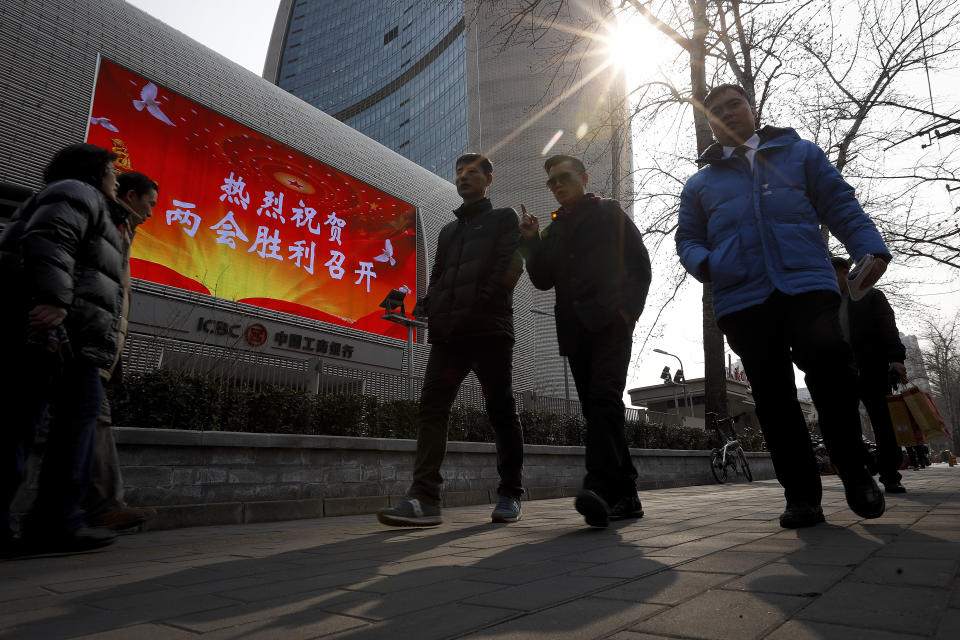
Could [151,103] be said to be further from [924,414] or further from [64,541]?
[924,414]

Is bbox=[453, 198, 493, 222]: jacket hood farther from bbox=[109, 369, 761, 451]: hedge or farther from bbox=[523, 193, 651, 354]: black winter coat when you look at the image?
bbox=[109, 369, 761, 451]: hedge

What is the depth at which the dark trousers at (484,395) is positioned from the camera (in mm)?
A: 3469

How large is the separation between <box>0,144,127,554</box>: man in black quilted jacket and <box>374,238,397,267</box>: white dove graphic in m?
15.9

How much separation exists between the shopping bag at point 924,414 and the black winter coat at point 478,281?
5.12 meters

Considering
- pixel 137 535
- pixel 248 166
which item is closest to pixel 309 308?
pixel 248 166

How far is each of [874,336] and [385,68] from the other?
243 ft

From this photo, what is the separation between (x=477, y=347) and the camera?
354 cm

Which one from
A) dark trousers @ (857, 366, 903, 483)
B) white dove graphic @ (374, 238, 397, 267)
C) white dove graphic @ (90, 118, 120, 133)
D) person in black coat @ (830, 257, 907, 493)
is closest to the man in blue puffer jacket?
person in black coat @ (830, 257, 907, 493)

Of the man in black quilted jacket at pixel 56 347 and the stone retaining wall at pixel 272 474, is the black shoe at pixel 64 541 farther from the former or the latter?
the stone retaining wall at pixel 272 474

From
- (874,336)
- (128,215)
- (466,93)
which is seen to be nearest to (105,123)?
(128,215)

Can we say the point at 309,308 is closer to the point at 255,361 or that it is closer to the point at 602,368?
the point at 255,361

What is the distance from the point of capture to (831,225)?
2785 mm

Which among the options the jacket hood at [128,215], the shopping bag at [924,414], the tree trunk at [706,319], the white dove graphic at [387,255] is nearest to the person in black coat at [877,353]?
the shopping bag at [924,414]

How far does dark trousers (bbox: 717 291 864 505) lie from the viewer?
101 inches
